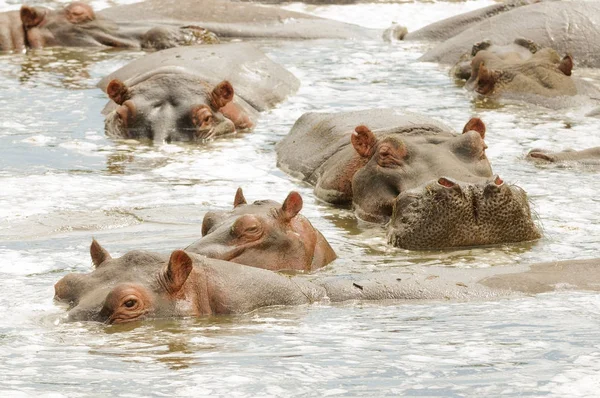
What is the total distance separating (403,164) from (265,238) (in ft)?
5.44

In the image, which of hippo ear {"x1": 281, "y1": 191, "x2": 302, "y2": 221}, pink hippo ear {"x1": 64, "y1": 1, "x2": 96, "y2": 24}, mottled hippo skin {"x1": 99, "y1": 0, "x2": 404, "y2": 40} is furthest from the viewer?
mottled hippo skin {"x1": 99, "y1": 0, "x2": 404, "y2": 40}

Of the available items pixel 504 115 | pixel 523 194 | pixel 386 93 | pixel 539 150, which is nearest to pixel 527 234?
pixel 523 194

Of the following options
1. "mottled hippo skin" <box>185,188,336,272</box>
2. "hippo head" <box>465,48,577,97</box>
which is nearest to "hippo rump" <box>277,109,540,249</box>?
"mottled hippo skin" <box>185,188,336,272</box>

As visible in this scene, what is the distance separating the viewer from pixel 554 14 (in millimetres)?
13766

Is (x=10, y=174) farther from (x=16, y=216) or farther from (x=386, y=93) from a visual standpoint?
(x=386, y=93)

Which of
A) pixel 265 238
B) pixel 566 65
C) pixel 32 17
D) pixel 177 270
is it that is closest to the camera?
pixel 177 270

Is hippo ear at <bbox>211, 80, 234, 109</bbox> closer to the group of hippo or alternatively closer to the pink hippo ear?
the group of hippo

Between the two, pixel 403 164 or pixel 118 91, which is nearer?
pixel 403 164

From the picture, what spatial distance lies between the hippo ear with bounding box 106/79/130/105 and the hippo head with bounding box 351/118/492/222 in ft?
9.49

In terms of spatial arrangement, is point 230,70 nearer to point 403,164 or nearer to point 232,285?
point 403,164

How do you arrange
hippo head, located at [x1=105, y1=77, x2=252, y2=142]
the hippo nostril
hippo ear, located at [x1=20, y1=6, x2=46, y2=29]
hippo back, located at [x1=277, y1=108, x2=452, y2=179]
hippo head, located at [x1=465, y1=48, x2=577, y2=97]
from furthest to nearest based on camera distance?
hippo ear, located at [x1=20, y1=6, x2=46, y2=29], hippo head, located at [x1=465, y1=48, x2=577, y2=97], hippo head, located at [x1=105, y1=77, x2=252, y2=142], hippo back, located at [x1=277, y1=108, x2=452, y2=179], the hippo nostril

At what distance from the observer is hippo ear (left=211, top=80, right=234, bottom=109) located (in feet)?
33.9

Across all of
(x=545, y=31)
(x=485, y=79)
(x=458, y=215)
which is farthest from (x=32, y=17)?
(x=458, y=215)

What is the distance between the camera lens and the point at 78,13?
1466cm
